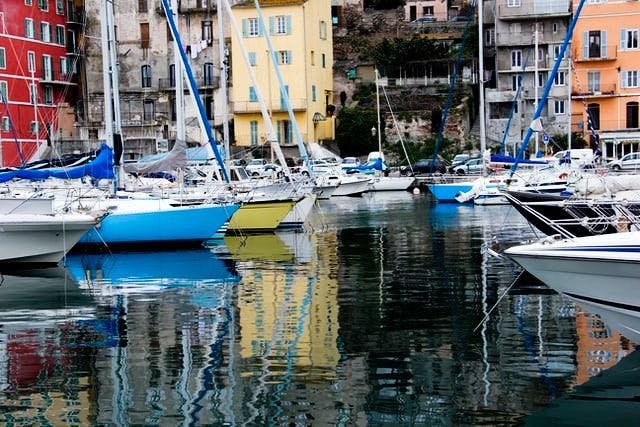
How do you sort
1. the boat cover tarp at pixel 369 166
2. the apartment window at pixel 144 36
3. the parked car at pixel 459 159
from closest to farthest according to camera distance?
the parked car at pixel 459 159, the boat cover tarp at pixel 369 166, the apartment window at pixel 144 36

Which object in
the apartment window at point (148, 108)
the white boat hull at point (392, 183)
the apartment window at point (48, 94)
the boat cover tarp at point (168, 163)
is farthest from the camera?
the apartment window at point (148, 108)

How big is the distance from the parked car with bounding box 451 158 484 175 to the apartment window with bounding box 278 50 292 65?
45.8 feet

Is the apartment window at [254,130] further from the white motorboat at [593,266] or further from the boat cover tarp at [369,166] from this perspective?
the white motorboat at [593,266]

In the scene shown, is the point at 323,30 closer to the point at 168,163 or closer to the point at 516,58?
the point at 516,58

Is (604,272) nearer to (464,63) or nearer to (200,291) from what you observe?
(200,291)

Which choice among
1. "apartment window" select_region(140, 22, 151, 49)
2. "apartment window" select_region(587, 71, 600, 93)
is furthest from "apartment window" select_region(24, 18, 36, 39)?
"apartment window" select_region(587, 71, 600, 93)

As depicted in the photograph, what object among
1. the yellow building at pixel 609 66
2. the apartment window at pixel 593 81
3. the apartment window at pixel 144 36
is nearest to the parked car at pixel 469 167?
the yellow building at pixel 609 66

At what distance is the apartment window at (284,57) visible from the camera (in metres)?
75.4

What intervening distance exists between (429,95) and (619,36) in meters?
13.1

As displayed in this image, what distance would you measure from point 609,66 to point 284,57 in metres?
21.6

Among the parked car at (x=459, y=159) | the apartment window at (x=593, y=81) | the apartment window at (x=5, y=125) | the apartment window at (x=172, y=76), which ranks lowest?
the parked car at (x=459, y=159)

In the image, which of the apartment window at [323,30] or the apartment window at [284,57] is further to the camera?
the apartment window at [323,30]

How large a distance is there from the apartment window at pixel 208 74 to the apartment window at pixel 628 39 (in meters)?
27.7

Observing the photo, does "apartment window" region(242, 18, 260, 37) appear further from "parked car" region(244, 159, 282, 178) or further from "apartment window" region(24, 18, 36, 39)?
"apartment window" region(24, 18, 36, 39)
